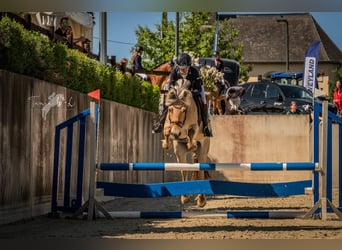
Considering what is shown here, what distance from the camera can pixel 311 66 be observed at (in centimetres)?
2075

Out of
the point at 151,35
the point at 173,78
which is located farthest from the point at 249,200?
the point at 151,35

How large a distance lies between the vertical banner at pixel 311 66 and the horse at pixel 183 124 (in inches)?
395

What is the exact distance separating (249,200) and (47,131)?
418 cm

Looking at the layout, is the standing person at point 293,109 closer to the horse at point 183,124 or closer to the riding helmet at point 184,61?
the horse at point 183,124

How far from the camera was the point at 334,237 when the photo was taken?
7766 mm

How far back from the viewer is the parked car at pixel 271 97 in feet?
68.0

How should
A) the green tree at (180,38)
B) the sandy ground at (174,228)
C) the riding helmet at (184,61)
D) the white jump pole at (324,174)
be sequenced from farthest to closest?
the green tree at (180,38)
the riding helmet at (184,61)
the white jump pole at (324,174)
the sandy ground at (174,228)

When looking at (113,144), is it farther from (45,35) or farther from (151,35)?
(151,35)

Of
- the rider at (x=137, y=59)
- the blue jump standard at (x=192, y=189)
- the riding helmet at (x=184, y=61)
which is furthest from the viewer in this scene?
the rider at (x=137, y=59)

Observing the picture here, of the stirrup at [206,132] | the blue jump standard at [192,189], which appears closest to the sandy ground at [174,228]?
the blue jump standard at [192,189]

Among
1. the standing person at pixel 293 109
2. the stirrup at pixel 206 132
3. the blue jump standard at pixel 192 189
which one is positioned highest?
the standing person at pixel 293 109

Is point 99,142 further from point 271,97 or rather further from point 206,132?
point 271,97

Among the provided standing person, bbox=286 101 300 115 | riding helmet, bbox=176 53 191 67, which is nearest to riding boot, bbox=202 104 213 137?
riding helmet, bbox=176 53 191 67

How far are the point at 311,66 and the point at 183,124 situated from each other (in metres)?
11.1
